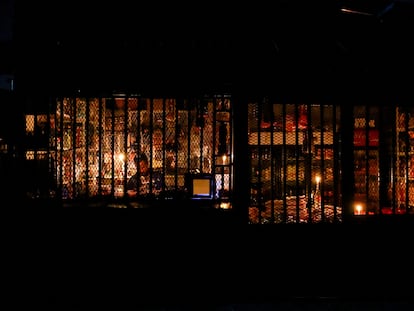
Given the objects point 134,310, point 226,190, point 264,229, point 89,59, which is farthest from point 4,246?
point 264,229

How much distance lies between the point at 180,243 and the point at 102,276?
1397mm

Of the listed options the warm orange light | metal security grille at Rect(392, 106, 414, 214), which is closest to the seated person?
the warm orange light

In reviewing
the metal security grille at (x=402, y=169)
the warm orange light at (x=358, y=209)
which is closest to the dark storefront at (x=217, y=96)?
the warm orange light at (x=358, y=209)

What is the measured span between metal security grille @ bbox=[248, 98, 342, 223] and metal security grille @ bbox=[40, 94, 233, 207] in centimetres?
60

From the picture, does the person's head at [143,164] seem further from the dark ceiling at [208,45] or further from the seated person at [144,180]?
the dark ceiling at [208,45]

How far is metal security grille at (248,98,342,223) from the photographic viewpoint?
19.8ft

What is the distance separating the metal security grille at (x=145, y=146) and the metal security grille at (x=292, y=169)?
1.98 ft

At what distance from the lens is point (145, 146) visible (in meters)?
6.33

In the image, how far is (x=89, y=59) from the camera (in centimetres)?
573

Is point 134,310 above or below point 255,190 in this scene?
below

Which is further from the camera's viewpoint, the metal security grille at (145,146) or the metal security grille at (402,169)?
the metal security grille at (402,169)

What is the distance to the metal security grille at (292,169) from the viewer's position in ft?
19.8

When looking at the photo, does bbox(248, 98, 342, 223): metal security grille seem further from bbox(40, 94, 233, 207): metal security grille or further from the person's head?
the person's head

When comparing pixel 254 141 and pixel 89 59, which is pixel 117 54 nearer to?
pixel 89 59
